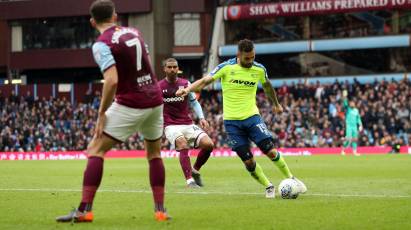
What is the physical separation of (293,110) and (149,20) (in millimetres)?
17867

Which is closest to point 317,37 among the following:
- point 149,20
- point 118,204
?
point 149,20

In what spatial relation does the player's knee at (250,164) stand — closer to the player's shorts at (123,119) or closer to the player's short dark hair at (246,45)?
the player's short dark hair at (246,45)

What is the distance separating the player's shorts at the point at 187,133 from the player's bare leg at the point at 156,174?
6.77m

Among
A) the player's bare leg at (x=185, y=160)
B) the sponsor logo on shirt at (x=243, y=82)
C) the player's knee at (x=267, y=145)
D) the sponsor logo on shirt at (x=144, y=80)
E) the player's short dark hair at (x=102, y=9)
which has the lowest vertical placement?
the player's bare leg at (x=185, y=160)

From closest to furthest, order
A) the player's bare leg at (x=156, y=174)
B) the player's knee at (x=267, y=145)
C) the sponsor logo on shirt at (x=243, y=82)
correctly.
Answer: the player's bare leg at (x=156, y=174)
the player's knee at (x=267, y=145)
the sponsor logo on shirt at (x=243, y=82)

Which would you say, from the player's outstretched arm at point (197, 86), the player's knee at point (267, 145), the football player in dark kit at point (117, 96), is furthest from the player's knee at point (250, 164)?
the football player in dark kit at point (117, 96)

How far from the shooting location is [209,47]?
5803 cm

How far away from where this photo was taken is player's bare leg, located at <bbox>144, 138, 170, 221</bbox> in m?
10.2

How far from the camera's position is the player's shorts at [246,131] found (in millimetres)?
13945

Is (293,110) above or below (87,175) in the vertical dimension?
below

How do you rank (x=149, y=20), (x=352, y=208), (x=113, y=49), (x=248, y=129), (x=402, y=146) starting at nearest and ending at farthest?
(x=113, y=49), (x=352, y=208), (x=248, y=129), (x=402, y=146), (x=149, y=20)

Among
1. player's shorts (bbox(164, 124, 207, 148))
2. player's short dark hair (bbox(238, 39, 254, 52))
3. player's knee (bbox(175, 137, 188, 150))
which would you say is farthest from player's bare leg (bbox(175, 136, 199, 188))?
player's short dark hair (bbox(238, 39, 254, 52))

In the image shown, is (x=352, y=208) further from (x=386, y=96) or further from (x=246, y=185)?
(x=386, y=96)

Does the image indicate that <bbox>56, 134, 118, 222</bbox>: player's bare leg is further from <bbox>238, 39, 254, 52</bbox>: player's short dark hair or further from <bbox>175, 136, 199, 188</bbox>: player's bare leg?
<bbox>175, 136, 199, 188</bbox>: player's bare leg
